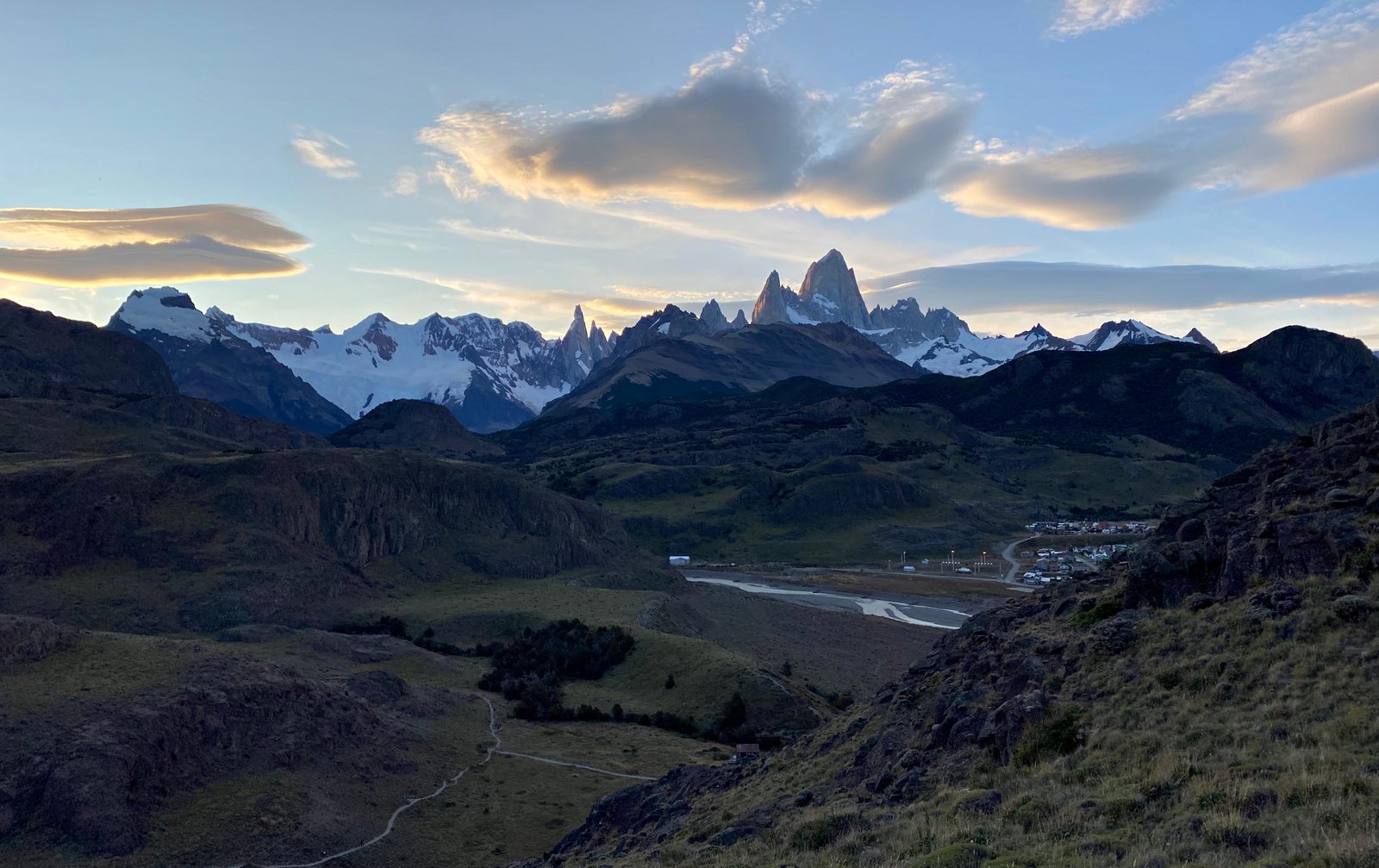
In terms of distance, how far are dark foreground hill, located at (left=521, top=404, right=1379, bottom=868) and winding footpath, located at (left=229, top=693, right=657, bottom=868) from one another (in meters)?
12.7

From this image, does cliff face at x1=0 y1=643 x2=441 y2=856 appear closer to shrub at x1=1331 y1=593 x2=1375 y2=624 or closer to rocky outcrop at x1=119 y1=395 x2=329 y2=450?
shrub at x1=1331 y1=593 x2=1375 y2=624

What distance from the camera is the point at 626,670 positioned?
271 ft

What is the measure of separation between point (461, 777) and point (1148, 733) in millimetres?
43694

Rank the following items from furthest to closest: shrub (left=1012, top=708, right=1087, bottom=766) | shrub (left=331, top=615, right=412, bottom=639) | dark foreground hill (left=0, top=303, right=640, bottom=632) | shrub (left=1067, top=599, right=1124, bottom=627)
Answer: shrub (left=331, top=615, right=412, bottom=639)
dark foreground hill (left=0, top=303, right=640, bottom=632)
shrub (left=1067, top=599, right=1124, bottom=627)
shrub (left=1012, top=708, right=1087, bottom=766)

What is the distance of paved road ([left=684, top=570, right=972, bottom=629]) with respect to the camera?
123000 millimetres

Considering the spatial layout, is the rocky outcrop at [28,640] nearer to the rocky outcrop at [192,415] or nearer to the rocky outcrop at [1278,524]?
the rocky outcrop at [1278,524]

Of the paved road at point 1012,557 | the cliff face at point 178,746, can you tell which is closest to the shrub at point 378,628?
the cliff face at point 178,746

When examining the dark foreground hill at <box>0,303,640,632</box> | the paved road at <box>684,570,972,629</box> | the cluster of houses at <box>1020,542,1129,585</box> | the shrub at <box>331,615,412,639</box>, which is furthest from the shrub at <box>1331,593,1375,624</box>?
the cluster of houses at <box>1020,542,1129,585</box>

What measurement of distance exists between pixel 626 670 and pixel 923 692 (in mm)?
49803

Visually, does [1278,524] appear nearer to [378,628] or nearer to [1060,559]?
[378,628]

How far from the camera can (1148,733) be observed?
76.2 feet

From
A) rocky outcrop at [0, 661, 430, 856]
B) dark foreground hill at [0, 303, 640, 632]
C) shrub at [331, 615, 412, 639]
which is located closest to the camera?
rocky outcrop at [0, 661, 430, 856]

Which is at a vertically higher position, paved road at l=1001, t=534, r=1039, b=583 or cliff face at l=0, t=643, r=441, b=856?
cliff face at l=0, t=643, r=441, b=856

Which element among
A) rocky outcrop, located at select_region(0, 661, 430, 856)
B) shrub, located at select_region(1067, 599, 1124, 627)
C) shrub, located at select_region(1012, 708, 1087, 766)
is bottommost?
rocky outcrop, located at select_region(0, 661, 430, 856)
